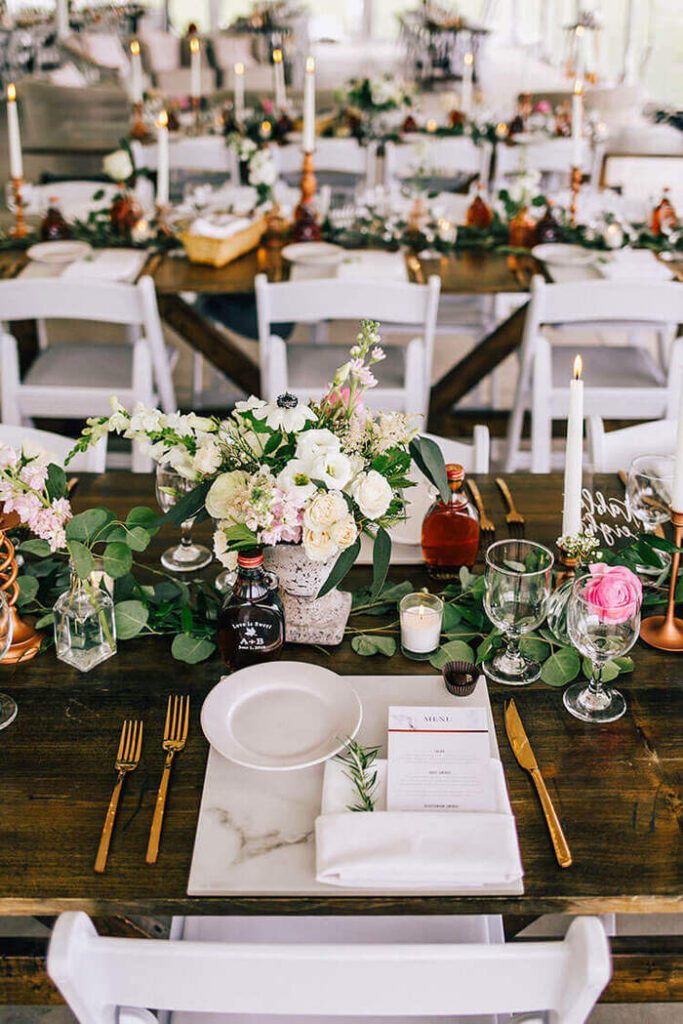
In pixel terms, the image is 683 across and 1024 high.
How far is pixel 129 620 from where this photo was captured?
1432mm

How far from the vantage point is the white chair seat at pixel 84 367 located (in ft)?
9.64

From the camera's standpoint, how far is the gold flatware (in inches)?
66.6

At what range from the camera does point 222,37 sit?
30.5ft

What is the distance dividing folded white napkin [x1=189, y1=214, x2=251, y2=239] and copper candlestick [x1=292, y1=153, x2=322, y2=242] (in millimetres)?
209

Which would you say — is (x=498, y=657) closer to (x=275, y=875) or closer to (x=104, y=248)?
(x=275, y=875)

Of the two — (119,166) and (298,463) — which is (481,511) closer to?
(298,463)

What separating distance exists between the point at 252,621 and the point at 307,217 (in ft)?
7.32

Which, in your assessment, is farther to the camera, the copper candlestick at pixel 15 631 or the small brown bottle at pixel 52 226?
the small brown bottle at pixel 52 226

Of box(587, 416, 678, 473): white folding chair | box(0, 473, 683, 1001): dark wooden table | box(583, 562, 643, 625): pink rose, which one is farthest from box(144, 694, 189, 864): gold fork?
box(587, 416, 678, 473): white folding chair

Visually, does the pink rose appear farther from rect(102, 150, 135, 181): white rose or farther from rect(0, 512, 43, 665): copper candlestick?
rect(102, 150, 135, 181): white rose

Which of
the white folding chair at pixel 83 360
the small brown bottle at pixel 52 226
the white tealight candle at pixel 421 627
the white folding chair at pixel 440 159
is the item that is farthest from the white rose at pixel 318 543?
the white folding chair at pixel 440 159

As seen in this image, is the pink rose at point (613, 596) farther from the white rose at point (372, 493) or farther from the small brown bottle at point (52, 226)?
the small brown bottle at point (52, 226)

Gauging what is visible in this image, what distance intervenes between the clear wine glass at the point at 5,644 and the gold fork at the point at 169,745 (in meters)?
0.20

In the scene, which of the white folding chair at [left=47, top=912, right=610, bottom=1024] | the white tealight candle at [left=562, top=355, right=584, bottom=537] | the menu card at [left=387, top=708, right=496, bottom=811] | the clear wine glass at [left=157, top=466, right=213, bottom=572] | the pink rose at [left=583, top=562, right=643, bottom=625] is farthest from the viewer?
the clear wine glass at [left=157, top=466, right=213, bottom=572]
